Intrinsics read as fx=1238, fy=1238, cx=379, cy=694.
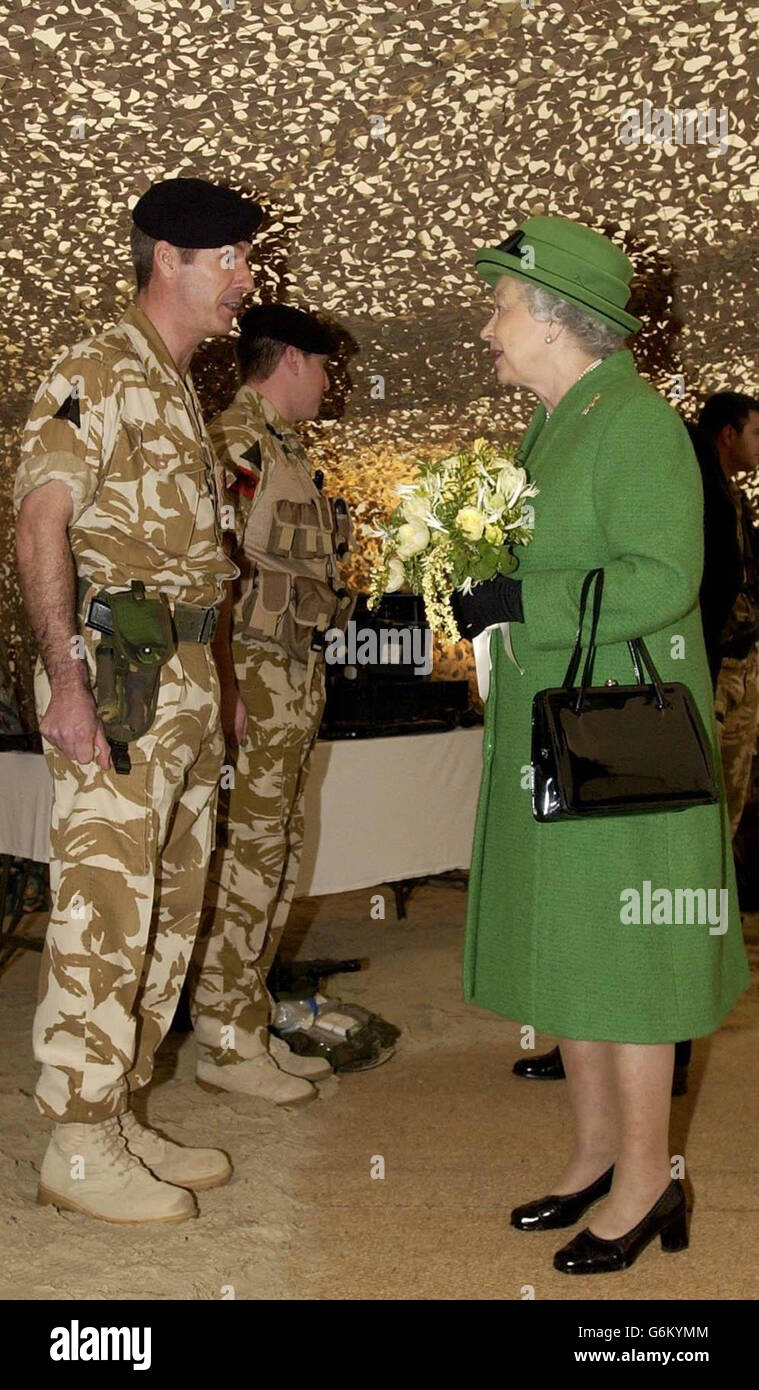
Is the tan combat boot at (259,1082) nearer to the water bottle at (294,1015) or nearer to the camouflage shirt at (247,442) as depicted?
the water bottle at (294,1015)

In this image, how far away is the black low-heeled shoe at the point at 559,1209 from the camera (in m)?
2.07

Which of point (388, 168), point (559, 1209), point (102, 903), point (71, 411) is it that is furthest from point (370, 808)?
point (388, 168)

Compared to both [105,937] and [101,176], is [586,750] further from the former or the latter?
[101,176]

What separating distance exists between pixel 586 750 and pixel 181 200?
1.29 meters

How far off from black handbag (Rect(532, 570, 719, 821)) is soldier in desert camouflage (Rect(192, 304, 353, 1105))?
3.70ft

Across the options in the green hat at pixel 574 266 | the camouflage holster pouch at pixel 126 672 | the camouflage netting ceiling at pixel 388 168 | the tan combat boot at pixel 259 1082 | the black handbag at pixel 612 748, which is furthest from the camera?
the camouflage netting ceiling at pixel 388 168

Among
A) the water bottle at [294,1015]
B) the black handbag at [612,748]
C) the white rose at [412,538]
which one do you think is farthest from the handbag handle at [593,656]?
the water bottle at [294,1015]

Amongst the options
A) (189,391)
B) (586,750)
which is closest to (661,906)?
(586,750)

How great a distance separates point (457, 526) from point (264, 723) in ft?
3.71

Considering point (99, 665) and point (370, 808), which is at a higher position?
point (99, 665)

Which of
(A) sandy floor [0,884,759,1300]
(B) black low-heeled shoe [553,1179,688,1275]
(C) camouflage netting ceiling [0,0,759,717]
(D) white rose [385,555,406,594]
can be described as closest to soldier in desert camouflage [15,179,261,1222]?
(A) sandy floor [0,884,759,1300]

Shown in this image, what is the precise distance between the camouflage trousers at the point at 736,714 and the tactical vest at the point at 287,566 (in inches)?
51.4

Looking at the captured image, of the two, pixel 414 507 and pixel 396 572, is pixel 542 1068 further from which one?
pixel 414 507

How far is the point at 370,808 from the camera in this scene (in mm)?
3836
